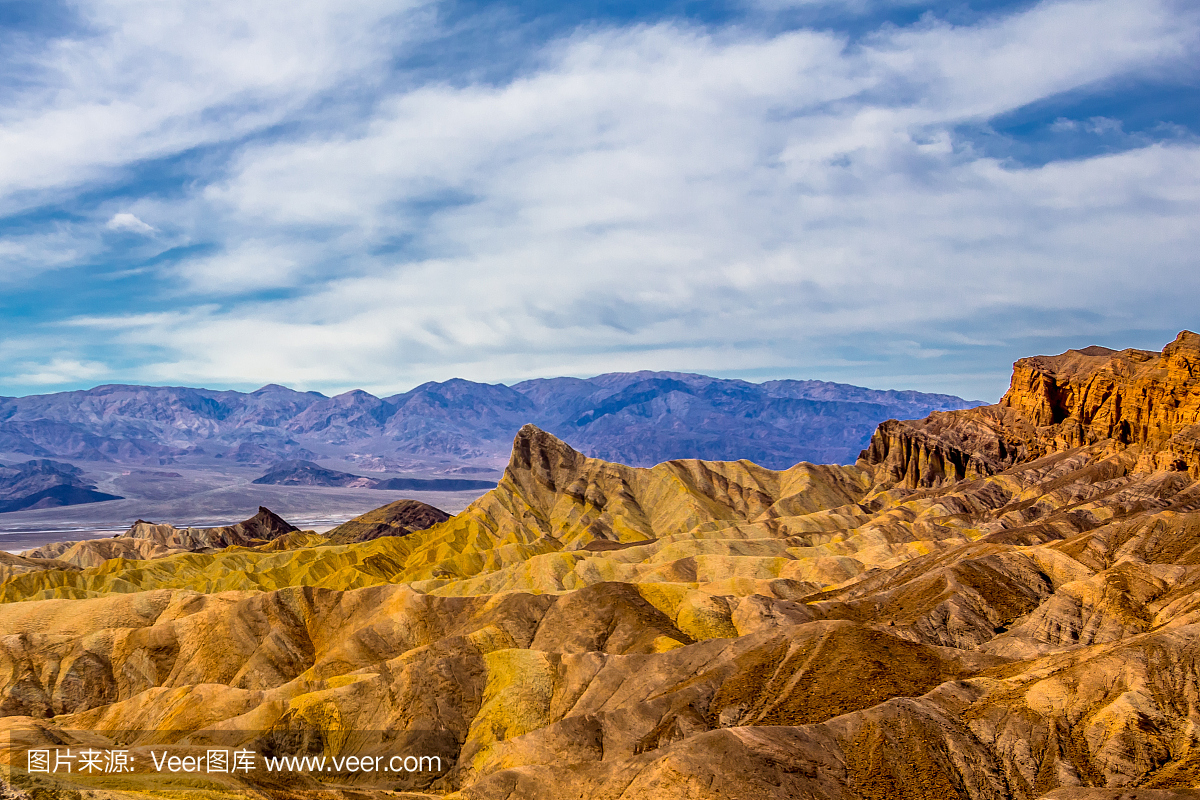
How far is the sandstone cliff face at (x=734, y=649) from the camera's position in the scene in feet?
185

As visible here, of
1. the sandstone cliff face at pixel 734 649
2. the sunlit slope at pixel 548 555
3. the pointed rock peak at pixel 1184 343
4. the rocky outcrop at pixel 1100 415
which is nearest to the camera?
the sandstone cliff face at pixel 734 649

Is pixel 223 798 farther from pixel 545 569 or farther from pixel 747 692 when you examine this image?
pixel 545 569

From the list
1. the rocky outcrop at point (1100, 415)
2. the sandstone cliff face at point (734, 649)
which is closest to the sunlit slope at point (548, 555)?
the sandstone cliff face at point (734, 649)

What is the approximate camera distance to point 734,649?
76500 millimetres

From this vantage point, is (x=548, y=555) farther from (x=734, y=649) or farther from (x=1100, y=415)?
(x=1100, y=415)

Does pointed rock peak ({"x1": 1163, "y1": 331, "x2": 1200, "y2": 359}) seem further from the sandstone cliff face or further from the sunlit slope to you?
the sunlit slope

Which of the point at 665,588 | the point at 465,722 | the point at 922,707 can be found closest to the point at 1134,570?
the point at 922,707

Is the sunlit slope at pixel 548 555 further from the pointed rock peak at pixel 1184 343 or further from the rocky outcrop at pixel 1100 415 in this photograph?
the pointed rock peak at pixel 1184 343

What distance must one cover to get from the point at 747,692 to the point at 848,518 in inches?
4073

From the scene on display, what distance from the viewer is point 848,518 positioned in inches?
6555

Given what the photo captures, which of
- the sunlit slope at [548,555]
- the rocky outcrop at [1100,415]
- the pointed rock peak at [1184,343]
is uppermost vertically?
the pointed rock peak at [1184,343]

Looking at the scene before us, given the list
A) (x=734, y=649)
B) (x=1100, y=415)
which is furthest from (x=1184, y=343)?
(x=734, y=649)

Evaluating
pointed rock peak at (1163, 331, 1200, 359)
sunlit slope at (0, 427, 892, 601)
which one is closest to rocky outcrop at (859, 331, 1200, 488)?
pointed rock peak at (1163, 331, 1200, 359)

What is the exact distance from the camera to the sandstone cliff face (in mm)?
56438
